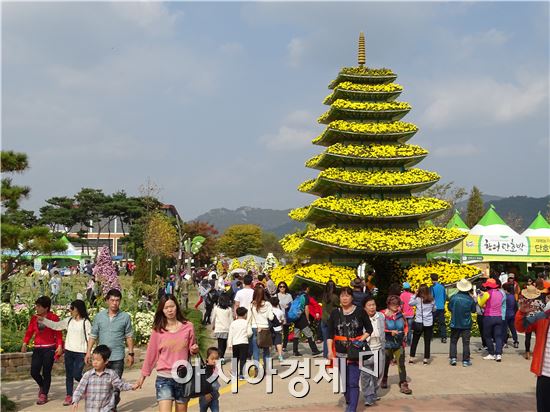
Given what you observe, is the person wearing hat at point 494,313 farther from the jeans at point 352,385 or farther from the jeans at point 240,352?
the jeans at point 352,385

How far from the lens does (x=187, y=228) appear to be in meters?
81.1

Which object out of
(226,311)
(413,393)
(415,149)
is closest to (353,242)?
(415,149)

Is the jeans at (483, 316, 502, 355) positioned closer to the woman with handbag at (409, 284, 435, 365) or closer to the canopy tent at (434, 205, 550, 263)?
the woman with handbag at (409, 284, 435, 365)

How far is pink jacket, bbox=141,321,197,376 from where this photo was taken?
22.2 feet

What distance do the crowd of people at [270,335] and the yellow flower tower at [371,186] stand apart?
417 centimetres

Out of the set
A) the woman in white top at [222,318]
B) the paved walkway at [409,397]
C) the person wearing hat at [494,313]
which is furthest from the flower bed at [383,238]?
the woman in white top at [222,318]

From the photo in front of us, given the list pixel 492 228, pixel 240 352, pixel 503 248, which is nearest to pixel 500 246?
pixel 503 248

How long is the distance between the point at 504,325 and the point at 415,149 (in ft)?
28.1

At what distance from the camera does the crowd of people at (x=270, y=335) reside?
662cm

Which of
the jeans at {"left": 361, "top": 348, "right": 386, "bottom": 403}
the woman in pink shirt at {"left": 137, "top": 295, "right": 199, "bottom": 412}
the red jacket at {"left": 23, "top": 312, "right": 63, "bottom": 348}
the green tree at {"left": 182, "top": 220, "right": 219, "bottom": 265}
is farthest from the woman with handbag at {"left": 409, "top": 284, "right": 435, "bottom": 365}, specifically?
the green tree at {"left": 182, "top": 220, "right": 219, "bottom": 265}

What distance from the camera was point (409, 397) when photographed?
962cm

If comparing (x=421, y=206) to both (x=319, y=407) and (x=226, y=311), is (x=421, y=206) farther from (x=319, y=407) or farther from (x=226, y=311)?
(x=319, y=407)

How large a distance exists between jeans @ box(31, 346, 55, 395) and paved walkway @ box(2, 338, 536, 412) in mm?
346

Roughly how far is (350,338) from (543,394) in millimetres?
3011
